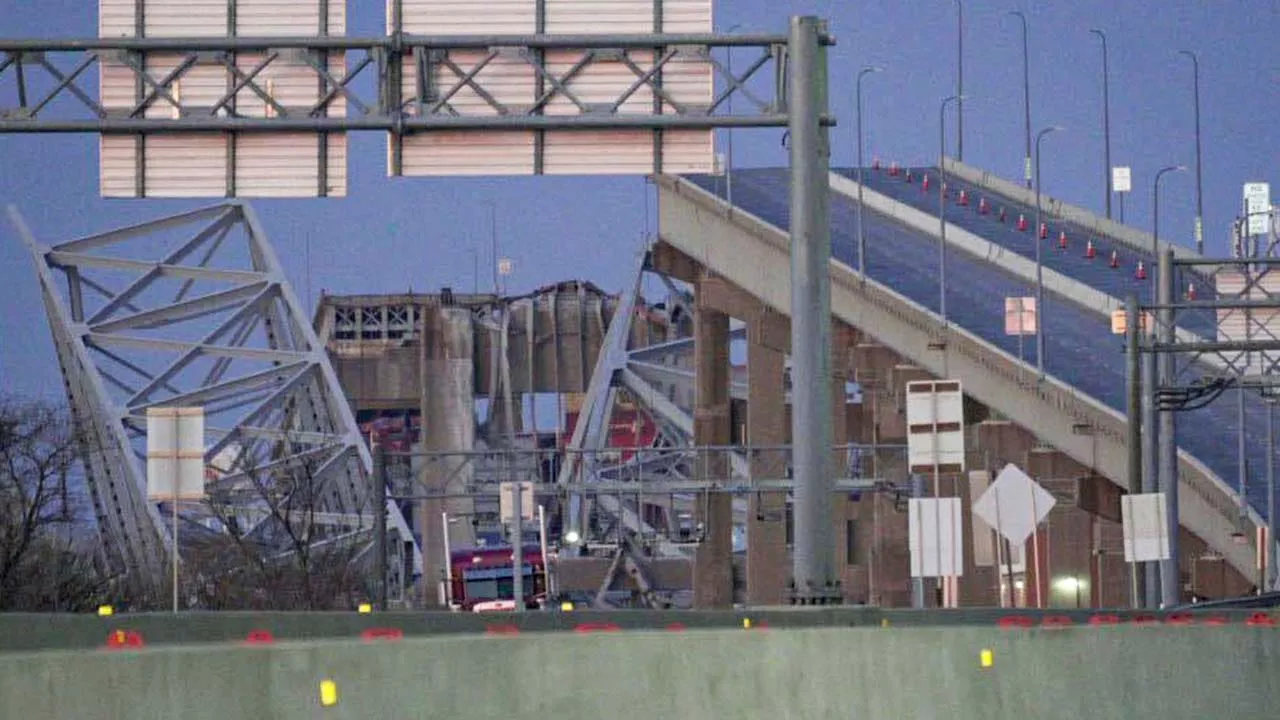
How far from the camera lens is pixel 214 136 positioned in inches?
1227

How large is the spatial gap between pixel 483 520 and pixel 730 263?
217 feet

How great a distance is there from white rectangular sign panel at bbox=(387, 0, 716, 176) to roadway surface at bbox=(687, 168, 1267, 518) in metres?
41.5

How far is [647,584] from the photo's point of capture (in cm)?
10919

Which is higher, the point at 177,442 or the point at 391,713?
the point at 177,442

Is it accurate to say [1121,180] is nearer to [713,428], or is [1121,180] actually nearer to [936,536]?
[713,428]

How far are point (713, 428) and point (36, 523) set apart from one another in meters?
45.7

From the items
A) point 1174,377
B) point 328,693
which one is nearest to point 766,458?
point 1174,377

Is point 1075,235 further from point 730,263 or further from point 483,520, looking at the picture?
point 483,520

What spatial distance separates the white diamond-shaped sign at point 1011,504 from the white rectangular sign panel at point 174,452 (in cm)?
1131

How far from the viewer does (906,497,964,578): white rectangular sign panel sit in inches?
1389

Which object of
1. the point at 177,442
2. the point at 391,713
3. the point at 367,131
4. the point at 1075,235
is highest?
the point at 1075,235

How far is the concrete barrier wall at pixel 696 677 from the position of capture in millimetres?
10469

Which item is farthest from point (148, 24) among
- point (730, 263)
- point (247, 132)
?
point (730, 263)

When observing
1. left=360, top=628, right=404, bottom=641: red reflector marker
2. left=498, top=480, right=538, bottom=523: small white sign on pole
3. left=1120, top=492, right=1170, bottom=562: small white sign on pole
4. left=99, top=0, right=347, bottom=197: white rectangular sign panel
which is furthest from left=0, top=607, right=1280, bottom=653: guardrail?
Answer: left=498, top=480, right=538, bottom=523: small white sign on pole
